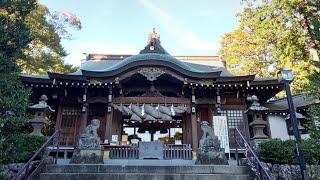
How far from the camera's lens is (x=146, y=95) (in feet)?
37.6

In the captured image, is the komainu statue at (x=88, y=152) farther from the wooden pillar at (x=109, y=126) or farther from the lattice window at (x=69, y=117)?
the lattice window at (x=69, y=117)

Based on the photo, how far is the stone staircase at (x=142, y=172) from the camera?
6.16 meters

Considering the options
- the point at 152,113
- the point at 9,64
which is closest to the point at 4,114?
the point at 9,64

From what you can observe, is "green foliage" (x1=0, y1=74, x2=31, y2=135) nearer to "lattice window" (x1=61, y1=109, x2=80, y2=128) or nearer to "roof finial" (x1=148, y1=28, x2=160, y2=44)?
"lattice window" (x1=61, y1=109, x2=80, y2=128)

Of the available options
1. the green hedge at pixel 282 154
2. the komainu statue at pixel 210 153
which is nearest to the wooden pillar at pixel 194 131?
the komainu statue at pixel 210 153

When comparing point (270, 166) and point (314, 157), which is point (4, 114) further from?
point (314, 157)

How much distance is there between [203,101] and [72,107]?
21.6ft

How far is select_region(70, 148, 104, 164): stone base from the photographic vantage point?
7.31 metres

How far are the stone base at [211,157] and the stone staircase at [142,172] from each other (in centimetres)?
75

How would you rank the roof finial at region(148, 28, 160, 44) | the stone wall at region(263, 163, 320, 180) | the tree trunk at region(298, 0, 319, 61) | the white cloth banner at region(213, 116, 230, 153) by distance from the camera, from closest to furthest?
the stone wall at region(263, 163, 320, 180) < the white cloth banner at region(213, 116, 230, 153) < the tree trunk at region(298, 0, 319, 61) < the roof finial at region(148, 28, 160, 44)

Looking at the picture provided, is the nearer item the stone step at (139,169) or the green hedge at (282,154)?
the stone step at (139,169)

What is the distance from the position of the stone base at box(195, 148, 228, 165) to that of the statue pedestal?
3197 mm

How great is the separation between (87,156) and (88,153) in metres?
0.10

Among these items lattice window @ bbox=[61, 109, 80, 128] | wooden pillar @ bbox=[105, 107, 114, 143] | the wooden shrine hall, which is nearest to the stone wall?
the wooden shrine hall
